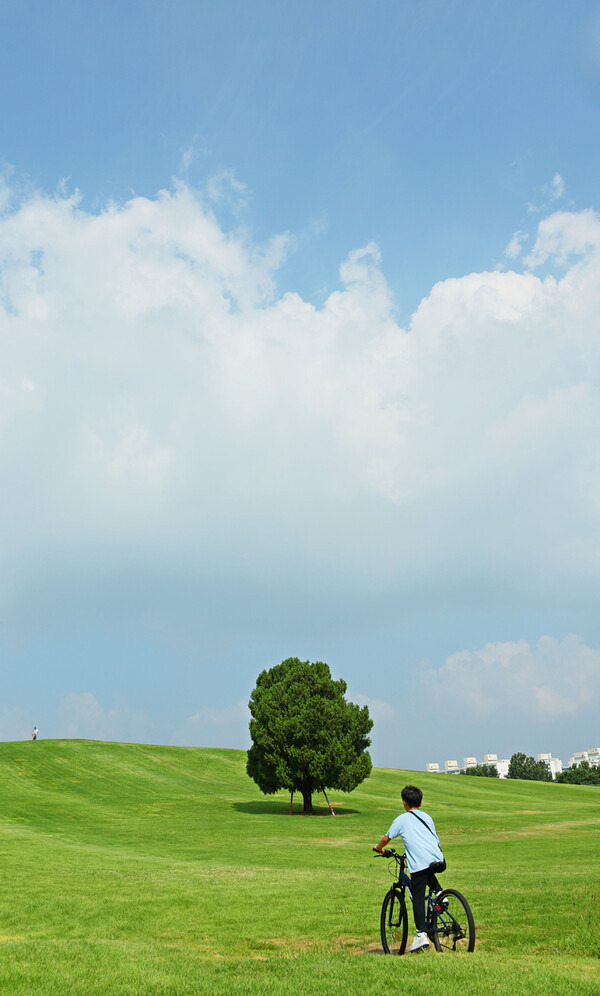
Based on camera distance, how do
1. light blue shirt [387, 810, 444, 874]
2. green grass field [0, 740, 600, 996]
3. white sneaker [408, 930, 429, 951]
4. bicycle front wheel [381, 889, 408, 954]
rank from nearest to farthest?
1. green grass field [0, 740, 600, 996]
2. white sneaker [408, 930, 429, 951]
3. light blue shirt [387, 810, 444, 874]
4. bicycle front wheel [381, 889, 408, 954]

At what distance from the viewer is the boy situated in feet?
40.2

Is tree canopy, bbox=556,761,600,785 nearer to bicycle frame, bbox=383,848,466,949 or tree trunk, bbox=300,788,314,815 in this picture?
tree trunk, bbox=300,788,314,815

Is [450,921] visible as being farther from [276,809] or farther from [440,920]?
[276,809]

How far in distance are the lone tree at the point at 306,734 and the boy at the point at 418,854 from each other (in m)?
56.8

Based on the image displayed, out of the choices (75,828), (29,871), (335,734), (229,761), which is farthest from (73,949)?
(229,761)

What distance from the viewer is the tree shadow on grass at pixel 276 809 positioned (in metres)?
70.4

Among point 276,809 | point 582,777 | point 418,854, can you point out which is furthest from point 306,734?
point 582,777

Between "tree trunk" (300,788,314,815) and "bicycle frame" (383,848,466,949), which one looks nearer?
"bicycle frame" (383,848,466,949)

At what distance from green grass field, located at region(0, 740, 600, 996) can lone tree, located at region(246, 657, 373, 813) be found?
3609 mm

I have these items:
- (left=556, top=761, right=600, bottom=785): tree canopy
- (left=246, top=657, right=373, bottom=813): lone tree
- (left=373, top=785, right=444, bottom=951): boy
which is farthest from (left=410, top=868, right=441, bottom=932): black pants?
(left=556, top=761, right=600, bottom=785): tree canopy

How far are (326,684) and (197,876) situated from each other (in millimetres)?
44802

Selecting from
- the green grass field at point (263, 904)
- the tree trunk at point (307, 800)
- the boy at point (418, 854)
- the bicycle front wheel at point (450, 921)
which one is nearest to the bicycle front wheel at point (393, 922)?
the green grass field at point (263, 904)

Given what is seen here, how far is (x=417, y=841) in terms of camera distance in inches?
490

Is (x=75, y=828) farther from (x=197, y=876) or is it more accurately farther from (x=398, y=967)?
(x=398, y=967)
